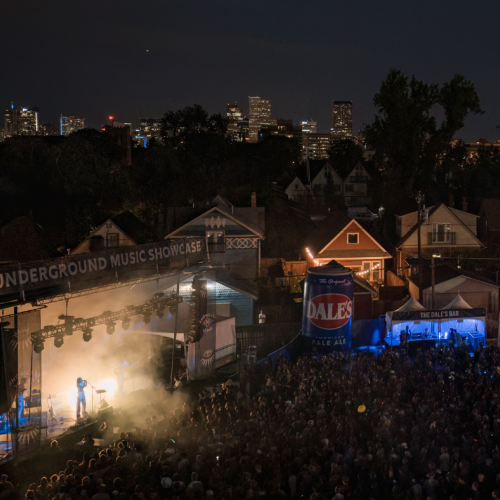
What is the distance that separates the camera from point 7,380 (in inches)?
471

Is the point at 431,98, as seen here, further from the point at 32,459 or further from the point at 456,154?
the point at 32,459

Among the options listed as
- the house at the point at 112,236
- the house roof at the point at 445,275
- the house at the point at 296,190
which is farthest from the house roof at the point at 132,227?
the house at the point at 296,190

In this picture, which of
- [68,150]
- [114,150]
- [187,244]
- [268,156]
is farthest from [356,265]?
[268,156]

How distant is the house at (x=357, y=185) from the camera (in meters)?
61.0

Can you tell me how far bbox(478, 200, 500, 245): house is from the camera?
37.9 metres

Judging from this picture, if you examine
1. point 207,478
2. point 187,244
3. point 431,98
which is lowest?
point 207,478

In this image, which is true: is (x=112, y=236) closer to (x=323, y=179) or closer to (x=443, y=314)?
(x=443, y=314)

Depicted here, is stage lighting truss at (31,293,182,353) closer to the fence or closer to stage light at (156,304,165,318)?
stage light at (156,304,165,318)

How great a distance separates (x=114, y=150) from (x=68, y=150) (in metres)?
7.85

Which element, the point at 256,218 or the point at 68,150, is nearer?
the point at 256,218

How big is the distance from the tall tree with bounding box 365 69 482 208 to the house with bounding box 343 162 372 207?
28.0 feet

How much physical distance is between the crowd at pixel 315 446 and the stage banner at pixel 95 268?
3.94m

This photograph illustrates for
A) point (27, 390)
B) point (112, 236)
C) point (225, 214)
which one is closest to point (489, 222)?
point (225, 214)

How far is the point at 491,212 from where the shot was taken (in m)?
39.1
